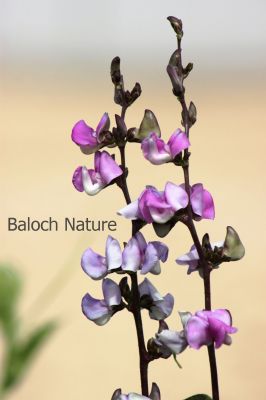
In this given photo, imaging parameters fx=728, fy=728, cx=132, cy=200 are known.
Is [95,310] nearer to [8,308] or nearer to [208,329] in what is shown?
[208,329]

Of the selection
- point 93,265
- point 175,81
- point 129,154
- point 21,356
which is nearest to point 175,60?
point 175,81

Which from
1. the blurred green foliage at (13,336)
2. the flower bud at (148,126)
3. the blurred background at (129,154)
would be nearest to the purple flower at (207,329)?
the flower bud at (148,126)

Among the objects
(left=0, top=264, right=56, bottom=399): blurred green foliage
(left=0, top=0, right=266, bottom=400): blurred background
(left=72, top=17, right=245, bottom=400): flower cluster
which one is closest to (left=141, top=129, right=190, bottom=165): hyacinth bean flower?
(left=72, top=17, right=245, bottom=400): flower cluster

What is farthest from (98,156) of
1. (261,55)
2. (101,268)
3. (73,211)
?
(261,55)

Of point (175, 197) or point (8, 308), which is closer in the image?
point (8, 308)

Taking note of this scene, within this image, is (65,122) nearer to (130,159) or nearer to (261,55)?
(130,159)

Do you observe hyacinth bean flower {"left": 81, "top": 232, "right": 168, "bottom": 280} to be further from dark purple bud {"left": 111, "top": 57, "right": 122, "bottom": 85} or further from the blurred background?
the blurred background

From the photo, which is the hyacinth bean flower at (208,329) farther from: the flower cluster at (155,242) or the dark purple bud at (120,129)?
the dark purple bud at (120,129)

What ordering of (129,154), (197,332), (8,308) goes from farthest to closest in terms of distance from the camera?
(129,154), (197,332), (8,308)
